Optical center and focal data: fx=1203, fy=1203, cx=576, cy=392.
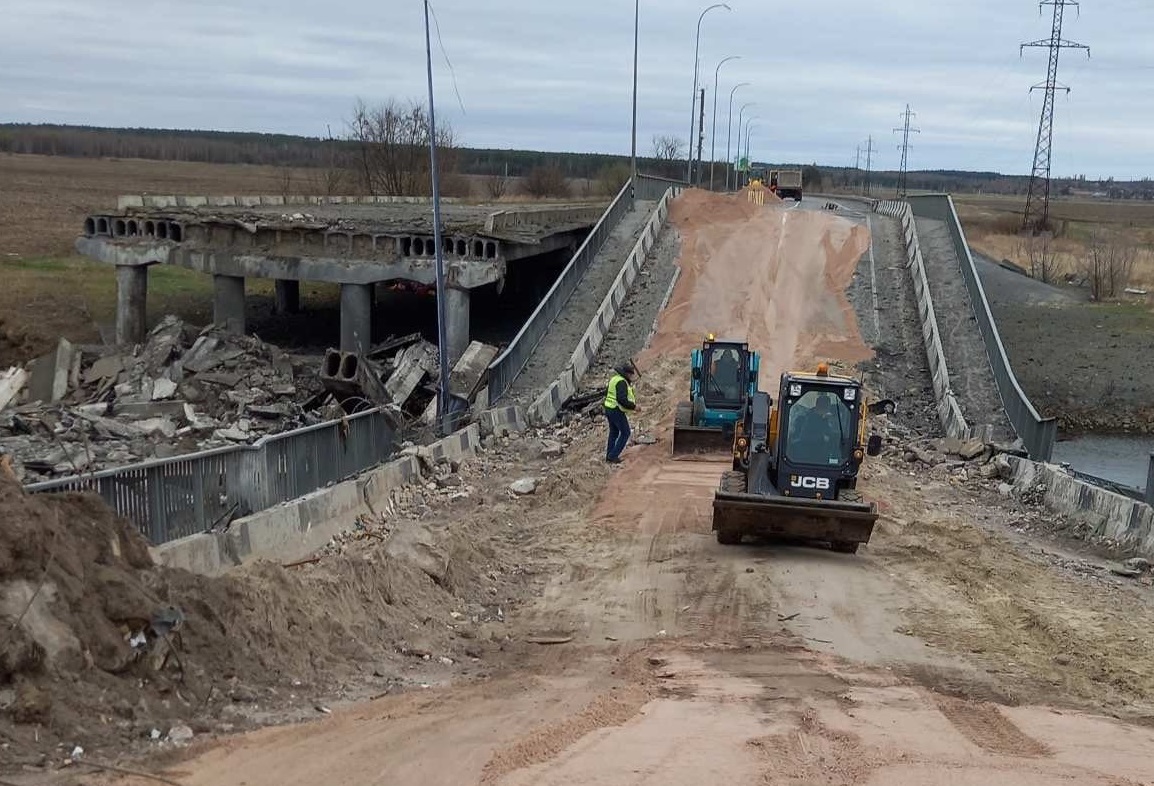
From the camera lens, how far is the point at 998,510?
19062 millimetres

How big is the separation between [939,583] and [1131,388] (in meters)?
30.7

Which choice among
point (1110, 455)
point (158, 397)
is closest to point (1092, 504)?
point (158, 397)

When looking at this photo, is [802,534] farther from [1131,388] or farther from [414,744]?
[1131,388]

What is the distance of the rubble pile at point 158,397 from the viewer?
2303cm

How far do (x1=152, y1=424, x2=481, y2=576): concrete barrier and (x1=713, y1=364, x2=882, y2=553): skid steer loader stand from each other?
15.4ft

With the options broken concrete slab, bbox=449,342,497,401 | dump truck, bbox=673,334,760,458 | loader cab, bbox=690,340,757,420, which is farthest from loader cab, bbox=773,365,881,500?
broken concrete slab, bbox=449,342,497,401

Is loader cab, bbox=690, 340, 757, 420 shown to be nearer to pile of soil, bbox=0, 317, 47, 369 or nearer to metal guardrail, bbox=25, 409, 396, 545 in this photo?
metal guardrail, bbox=25, 409, 396, 545

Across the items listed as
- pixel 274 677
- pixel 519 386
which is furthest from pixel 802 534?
pixel 519 386

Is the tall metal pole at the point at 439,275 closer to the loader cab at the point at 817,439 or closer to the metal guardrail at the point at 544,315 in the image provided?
the metal guardrail at the point at 544,315

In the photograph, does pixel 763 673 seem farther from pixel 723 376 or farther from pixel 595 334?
pixel 595 334

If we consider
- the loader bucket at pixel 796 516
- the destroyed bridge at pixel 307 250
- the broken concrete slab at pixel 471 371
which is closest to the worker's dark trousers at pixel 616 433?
the loader bucket at pixel 796 516

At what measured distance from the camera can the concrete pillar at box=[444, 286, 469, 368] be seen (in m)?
32.8

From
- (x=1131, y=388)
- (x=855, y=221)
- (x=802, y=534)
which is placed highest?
(x=855, y=221)

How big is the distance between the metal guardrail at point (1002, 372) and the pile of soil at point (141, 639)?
14.6m
